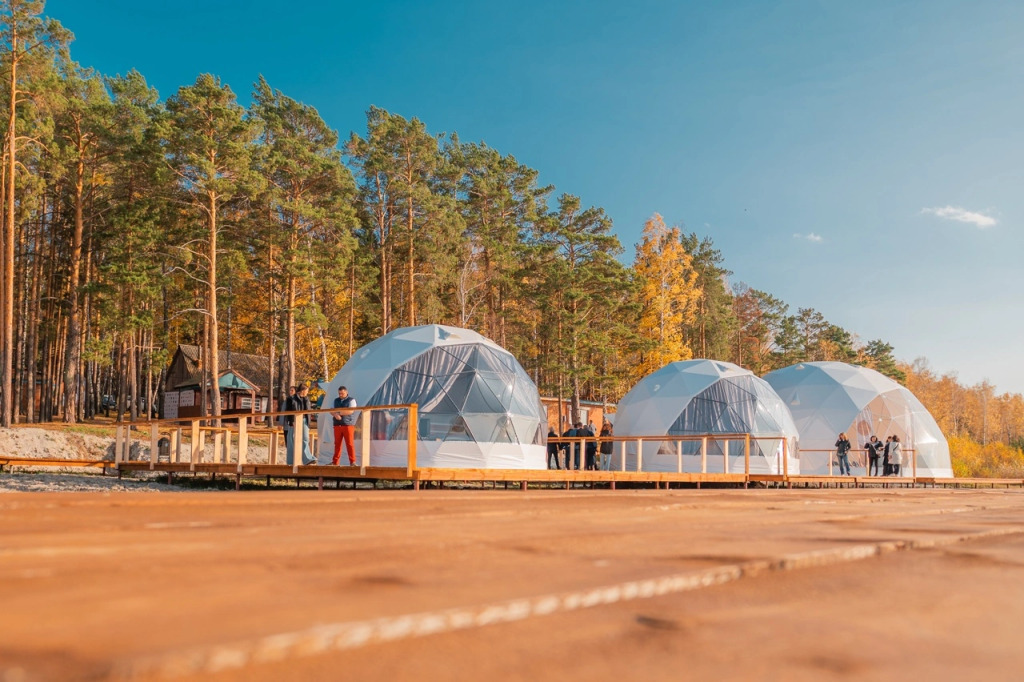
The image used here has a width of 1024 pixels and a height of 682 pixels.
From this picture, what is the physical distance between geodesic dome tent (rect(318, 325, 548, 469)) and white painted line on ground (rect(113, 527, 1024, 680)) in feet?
56.7

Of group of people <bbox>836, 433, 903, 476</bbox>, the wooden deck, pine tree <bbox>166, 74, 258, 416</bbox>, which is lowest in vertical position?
group of people <bbox>836, 433, 903, 476</bbox>

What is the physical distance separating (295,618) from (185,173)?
31831 mm

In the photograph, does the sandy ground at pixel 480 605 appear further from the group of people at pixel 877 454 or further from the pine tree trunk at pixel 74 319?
the pine tree trunk at pixel 74 319

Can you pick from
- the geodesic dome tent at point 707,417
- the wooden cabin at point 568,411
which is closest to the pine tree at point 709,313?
the wooden cabin at point 568,411

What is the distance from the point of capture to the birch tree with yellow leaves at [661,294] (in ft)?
141

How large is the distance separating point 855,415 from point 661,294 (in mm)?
15728

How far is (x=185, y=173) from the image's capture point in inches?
1154

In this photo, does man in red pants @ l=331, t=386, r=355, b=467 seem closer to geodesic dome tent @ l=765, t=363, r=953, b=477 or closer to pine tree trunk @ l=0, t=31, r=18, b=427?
pine tree trunk @ l=0, t=31, r=18, b=427

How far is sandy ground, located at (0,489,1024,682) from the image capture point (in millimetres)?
635

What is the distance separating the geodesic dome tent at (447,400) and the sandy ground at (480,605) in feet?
55.5

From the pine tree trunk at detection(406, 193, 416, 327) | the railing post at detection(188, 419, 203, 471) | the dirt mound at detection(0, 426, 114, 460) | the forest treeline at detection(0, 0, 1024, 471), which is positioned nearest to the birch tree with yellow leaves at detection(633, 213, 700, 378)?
the forest treeline at detection(0, 0, 1024, 471)

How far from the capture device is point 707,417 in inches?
1066

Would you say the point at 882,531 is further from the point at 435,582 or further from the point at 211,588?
the point at 211,588

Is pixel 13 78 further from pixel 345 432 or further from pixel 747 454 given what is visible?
pixel 747 454
